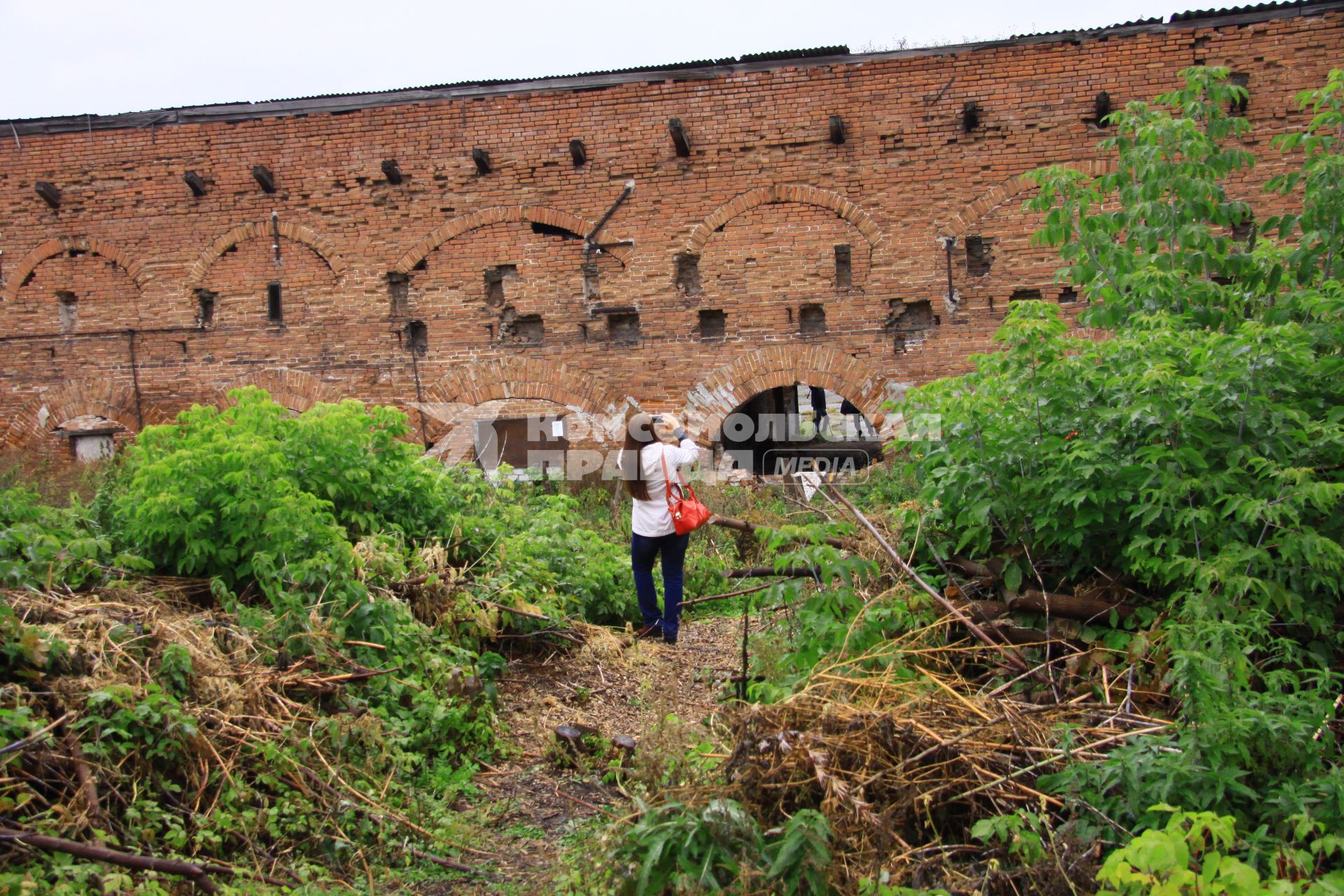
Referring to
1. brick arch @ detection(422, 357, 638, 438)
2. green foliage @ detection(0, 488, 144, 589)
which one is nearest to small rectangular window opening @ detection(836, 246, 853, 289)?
brick arch @ detection(422, 357, 638, 438)

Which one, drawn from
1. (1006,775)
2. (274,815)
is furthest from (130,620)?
(1006,775)

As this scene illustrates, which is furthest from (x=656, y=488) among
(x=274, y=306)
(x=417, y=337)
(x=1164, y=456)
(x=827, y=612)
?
(x=274, y=306)

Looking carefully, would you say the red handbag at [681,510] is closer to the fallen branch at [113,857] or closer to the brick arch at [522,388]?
the fallen branch at [113,857]

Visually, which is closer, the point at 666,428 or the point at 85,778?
the point at 85,778

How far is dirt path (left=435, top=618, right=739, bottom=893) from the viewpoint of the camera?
3662 millimetres

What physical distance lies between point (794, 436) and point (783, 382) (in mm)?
3131

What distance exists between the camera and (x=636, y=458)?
598cm

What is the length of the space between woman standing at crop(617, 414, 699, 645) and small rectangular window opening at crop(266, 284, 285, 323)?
9048 millimetres

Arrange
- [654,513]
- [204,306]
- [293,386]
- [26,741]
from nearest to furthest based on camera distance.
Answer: [26,741] → [654,513] → [293,386] → [204,306]

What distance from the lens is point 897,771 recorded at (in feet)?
9.84

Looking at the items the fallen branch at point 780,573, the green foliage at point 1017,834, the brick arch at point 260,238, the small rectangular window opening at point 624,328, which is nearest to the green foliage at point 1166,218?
the fallen branch at point 780,573

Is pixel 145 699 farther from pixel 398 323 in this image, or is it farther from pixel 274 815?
pixel 398 323

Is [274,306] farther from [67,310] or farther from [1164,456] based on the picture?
[1164,456]

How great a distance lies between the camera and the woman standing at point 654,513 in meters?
5.98
